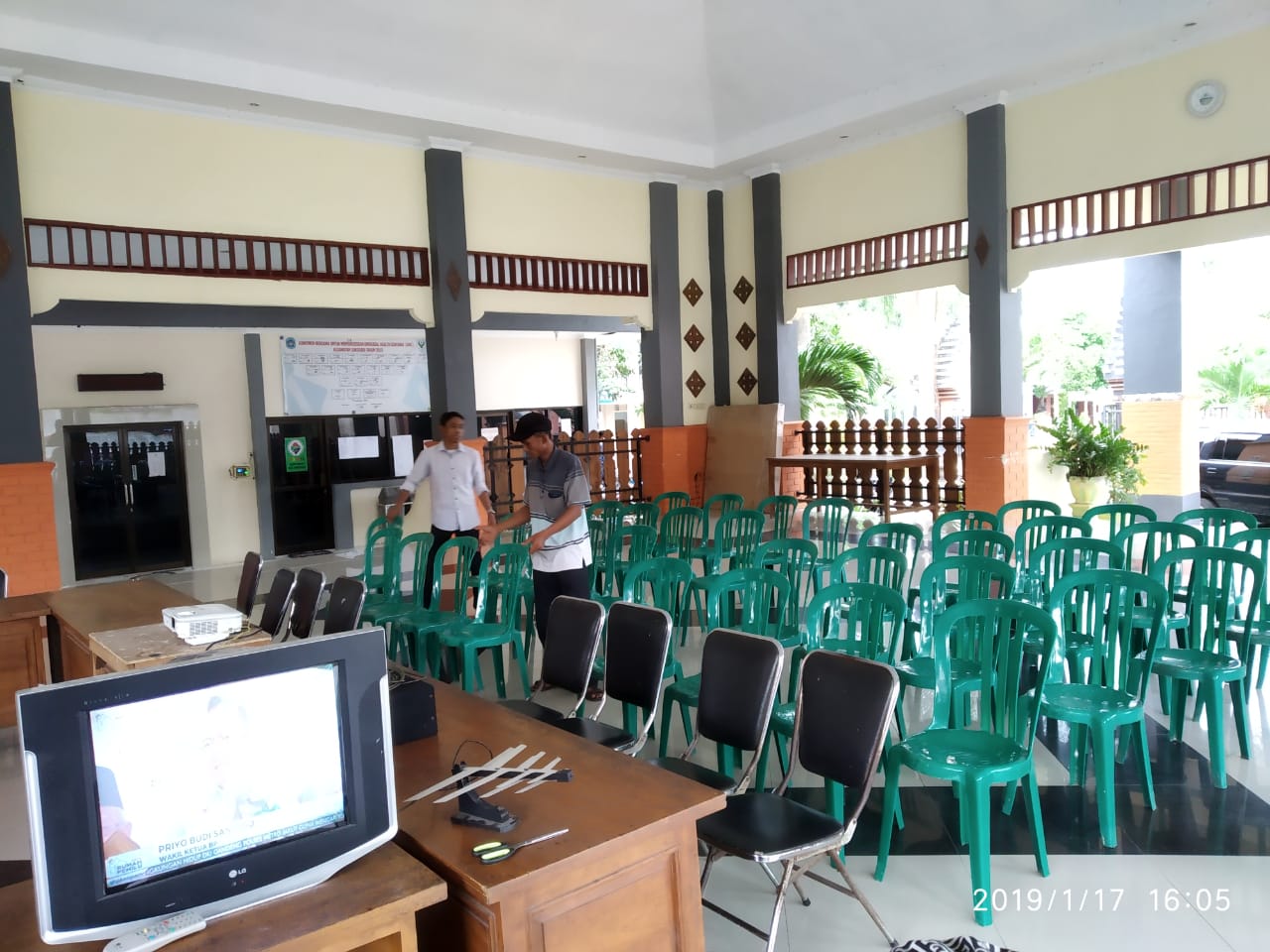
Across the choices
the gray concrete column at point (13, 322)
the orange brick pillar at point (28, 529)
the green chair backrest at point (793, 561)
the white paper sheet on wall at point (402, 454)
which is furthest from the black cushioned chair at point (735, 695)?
the white paper sheet on wall at point (402, 454)

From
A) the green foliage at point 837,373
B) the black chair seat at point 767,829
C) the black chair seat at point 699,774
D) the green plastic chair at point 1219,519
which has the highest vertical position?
the green foliage at point 837,373

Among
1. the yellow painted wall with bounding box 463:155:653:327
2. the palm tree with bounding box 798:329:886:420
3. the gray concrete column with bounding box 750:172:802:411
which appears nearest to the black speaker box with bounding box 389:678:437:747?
the yellow painted wall with bounding box 463:155:653:327

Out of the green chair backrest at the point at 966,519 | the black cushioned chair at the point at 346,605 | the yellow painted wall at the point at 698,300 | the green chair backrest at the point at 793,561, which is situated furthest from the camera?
the yellow painted wall at the point at 698,300

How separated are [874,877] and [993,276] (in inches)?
241

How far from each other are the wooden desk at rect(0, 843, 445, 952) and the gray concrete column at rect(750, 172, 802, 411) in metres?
8.23

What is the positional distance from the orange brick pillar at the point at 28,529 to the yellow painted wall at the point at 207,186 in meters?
1.28

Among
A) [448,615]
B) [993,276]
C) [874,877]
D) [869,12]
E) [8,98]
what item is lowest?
[874,877]

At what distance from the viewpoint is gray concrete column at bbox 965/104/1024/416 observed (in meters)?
7.54

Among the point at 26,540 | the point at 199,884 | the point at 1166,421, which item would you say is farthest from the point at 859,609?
the point at 1166,421

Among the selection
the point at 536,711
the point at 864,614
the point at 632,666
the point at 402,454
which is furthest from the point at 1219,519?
the point at 402,454

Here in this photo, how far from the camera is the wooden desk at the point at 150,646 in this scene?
2936 mm

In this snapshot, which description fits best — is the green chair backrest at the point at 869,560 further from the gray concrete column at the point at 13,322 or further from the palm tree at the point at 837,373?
the palm tree at the point at 837,373

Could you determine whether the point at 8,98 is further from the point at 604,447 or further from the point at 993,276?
the point at 993,276

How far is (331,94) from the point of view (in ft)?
22.9
